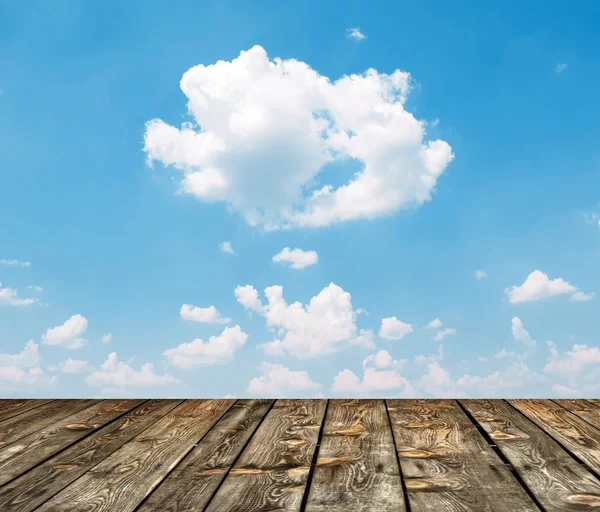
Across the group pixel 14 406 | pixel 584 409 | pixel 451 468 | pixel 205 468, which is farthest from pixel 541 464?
pixel 14 406

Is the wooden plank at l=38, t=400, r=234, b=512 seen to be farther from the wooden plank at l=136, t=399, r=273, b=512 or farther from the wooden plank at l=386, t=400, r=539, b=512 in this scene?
the wooden plank at l=386, t=400, r=539, b=512

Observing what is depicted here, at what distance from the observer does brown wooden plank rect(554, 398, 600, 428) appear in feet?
8.02

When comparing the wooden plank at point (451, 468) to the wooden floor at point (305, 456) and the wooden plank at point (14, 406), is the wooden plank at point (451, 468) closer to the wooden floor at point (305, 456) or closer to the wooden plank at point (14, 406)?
the wooden floor at point (305, 456)

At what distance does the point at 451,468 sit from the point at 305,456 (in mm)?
458

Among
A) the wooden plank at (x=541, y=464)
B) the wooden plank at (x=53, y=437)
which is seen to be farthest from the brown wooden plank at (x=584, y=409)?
the wooden plank at (x=53, y=437)

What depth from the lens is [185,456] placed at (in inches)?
72.2

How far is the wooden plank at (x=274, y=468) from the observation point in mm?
1398

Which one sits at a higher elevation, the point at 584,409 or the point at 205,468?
the point at 584,409

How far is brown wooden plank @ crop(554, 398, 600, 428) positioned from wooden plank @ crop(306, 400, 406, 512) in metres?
0.89

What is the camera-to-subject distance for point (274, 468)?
1.68 metres

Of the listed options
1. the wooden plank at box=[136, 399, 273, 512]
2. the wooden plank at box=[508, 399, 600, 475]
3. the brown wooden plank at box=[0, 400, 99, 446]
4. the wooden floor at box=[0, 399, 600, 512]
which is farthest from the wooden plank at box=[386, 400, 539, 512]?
the brown wooden plank at box=[0, 400, 99, 446]

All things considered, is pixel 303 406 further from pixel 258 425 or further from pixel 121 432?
pixel 121 432

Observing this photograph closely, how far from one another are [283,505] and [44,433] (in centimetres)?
135

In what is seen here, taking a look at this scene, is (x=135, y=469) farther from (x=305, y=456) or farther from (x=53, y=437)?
(x=53, y=437)
